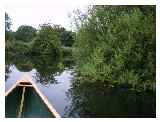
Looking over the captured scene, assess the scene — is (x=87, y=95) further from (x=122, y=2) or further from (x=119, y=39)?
(x=122, y=2)

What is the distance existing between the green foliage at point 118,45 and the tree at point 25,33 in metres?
0.53

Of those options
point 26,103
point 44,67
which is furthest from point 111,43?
point 44,67

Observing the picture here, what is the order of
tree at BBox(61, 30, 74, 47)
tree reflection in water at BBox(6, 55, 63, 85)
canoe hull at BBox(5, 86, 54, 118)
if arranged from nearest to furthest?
canoe hull at BBox(5, 86, 54, 118), tree at BBox(61, 30, 74, 47), tree reflection in water at BBox(6, 55, 63, 85)

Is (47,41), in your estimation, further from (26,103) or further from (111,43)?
(26,103)

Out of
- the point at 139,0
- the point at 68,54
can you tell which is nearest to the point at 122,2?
the point at 139,0

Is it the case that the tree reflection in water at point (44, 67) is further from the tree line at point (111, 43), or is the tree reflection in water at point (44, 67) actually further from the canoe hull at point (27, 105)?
the canoe hull at point (27, 105)

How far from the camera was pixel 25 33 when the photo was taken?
376 centimetres

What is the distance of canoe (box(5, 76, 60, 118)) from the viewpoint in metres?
2.66

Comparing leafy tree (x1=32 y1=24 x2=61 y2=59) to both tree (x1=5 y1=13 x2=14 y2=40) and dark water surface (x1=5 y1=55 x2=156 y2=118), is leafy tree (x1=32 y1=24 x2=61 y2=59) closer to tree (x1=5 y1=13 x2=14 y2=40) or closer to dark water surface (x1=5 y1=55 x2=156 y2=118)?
dark water surface (x1=5 y1=55 x2=156 y2=118)

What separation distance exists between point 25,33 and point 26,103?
1.07m

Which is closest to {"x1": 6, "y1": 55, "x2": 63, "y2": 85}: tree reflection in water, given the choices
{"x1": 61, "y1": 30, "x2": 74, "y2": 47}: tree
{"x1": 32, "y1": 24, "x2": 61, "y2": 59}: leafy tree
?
{"x1": 32, "y1": 24, "x2": 61, "y2": 59}: leafy tree

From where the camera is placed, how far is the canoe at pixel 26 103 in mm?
2663

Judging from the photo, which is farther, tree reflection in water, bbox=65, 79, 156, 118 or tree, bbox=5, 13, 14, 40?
tree reflection in water, bbox=65, 79, 156, 118

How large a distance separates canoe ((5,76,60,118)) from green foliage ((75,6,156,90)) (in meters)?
1.04
